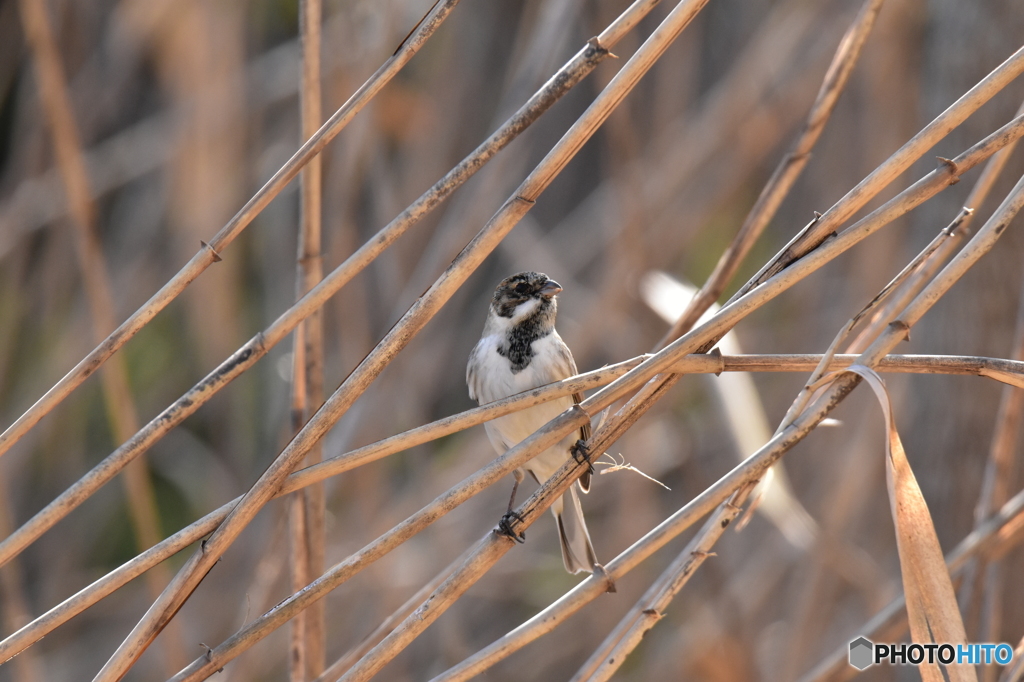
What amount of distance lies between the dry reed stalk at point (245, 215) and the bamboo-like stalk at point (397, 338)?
259mm

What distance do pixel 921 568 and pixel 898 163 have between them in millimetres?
576

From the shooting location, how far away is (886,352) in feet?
4.34

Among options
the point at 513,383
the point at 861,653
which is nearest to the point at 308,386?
the point at 513,383

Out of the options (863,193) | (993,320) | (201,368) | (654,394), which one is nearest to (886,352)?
(863,193)

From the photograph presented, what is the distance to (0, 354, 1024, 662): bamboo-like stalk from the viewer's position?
129 centimetres

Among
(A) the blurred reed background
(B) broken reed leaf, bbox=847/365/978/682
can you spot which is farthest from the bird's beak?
(B) broken reed leaf, bbox=847/365/978/682

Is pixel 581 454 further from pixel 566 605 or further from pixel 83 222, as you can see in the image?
pixel 83 222

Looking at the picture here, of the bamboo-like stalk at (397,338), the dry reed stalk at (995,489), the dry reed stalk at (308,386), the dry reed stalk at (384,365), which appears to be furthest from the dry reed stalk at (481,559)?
the dry reed stalk at (995,489)

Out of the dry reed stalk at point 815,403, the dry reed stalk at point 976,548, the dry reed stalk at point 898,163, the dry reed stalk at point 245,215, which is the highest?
the dry reed stalk at point 245,215

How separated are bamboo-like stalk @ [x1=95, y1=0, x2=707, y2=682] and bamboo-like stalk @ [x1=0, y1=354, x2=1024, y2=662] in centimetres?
4

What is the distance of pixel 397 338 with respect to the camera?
133 centimetres

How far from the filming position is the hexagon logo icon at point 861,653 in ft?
6.43

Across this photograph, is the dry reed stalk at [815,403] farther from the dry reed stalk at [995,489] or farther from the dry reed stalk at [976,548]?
the dry reed stalk at [976,548]

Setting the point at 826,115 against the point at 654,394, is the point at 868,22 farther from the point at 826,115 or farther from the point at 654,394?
the point at 654,394
